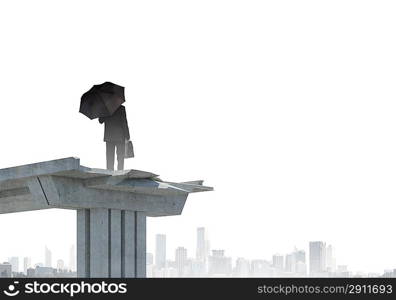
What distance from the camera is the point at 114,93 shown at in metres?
23.4

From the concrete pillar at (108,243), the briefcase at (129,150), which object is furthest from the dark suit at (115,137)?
the concrete pillar at (108,243)

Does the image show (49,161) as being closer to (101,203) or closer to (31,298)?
(101,203)

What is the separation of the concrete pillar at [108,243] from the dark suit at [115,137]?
1520 millimetres

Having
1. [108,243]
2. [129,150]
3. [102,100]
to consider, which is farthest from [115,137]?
[108,243]

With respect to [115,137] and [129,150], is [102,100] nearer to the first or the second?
[115,137]

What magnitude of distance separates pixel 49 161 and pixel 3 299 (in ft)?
14.9

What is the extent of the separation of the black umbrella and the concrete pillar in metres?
2.89

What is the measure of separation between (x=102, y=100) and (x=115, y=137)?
45.8 inches

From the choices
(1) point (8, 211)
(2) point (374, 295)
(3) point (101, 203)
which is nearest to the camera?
(2) point (374, 295)

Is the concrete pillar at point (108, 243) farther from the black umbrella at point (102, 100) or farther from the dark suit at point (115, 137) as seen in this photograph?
the black umbrella at point (102, 100)

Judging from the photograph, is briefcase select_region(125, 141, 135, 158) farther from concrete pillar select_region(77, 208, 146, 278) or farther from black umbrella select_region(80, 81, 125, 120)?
concrete pillar select_region(77, 208, 146, 278)

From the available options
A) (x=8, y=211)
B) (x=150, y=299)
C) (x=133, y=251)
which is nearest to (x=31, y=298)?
(x=150, y=299)

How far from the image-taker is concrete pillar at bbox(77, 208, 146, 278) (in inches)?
902

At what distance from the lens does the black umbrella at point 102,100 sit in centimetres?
2322
